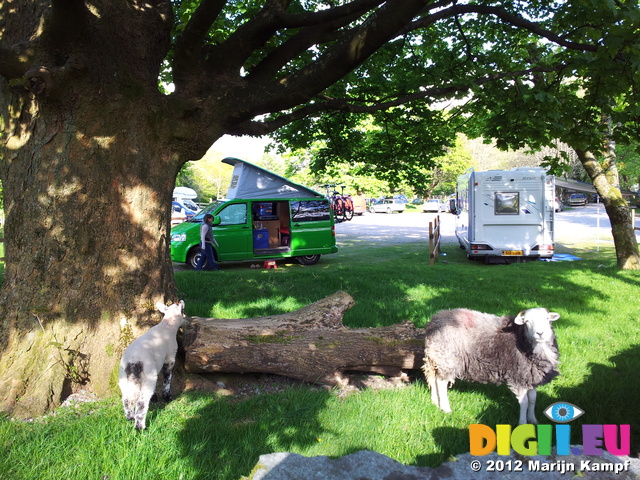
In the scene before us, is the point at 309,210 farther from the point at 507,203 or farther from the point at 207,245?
the point at 507,203

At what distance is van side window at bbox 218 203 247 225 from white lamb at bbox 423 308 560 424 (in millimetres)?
10463

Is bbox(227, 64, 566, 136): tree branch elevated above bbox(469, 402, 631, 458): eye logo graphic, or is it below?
above

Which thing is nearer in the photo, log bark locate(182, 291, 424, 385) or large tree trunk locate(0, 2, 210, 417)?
large tree trunk locate(0, 2, 210, 417)

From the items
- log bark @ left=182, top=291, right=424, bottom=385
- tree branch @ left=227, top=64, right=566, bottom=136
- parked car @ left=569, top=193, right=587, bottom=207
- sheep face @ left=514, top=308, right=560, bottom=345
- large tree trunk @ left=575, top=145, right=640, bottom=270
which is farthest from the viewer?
parked car @ left=569, top=193, right=587, bottom=207

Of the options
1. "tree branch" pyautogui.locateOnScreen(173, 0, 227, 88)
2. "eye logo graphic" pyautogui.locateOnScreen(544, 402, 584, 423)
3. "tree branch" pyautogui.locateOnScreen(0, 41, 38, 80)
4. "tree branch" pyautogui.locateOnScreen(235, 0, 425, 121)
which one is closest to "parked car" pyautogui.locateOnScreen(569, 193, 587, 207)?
"tree branch" pyautogui.locateOnScreen(235, 0, 425, 121)

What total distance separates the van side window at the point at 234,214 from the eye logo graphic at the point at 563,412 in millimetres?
11506

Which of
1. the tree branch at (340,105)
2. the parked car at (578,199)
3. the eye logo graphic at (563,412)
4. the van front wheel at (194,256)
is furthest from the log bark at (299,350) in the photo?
the parked car at (578,199)

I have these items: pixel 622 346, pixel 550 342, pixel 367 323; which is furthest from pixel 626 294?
pixel 550 342

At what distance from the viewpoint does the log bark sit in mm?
4367

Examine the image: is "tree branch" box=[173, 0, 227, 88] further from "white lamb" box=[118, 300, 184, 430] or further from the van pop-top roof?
the van pop-top roof

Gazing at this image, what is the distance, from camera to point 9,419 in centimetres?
352

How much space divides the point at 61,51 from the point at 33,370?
9.50ft

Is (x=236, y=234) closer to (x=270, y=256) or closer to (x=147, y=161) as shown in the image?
(x=270, y=256)

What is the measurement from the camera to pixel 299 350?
4488 mm
